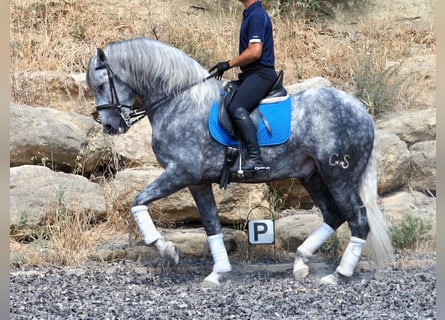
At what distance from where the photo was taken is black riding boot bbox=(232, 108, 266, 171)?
292 inches

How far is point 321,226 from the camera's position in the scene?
317 inches

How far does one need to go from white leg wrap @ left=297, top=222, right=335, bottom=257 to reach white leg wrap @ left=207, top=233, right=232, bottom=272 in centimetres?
76

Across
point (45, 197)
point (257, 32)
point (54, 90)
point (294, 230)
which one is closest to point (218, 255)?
point (294, 230)

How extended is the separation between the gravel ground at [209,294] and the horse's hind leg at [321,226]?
0.16m

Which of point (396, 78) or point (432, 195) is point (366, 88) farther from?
point (432, 195)

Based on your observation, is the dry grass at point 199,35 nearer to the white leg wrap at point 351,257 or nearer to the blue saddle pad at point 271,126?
the blue saddle pad at point 271,126

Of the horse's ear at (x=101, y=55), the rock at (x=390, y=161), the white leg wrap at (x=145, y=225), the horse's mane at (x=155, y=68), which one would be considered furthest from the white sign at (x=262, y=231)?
the horse's ear at (x=101, y=55)

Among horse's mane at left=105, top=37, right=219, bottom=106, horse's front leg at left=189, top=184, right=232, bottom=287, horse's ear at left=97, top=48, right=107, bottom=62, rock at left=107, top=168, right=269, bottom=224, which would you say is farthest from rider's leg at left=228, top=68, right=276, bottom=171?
rock at left=107, top=168, right=269, bottom=224

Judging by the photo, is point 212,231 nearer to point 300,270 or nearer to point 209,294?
point 209,294

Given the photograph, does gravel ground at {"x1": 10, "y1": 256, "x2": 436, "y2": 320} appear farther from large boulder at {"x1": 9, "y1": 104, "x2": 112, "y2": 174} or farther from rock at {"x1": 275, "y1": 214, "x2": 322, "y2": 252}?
large boulder at {"x1": 9, "y1": 104, "x2": 112, "y2": 174}

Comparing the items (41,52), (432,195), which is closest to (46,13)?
(41,52)

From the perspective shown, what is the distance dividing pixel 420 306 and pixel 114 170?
16.1 ft

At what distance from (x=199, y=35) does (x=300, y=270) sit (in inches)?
218

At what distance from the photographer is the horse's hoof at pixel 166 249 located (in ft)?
24.6
